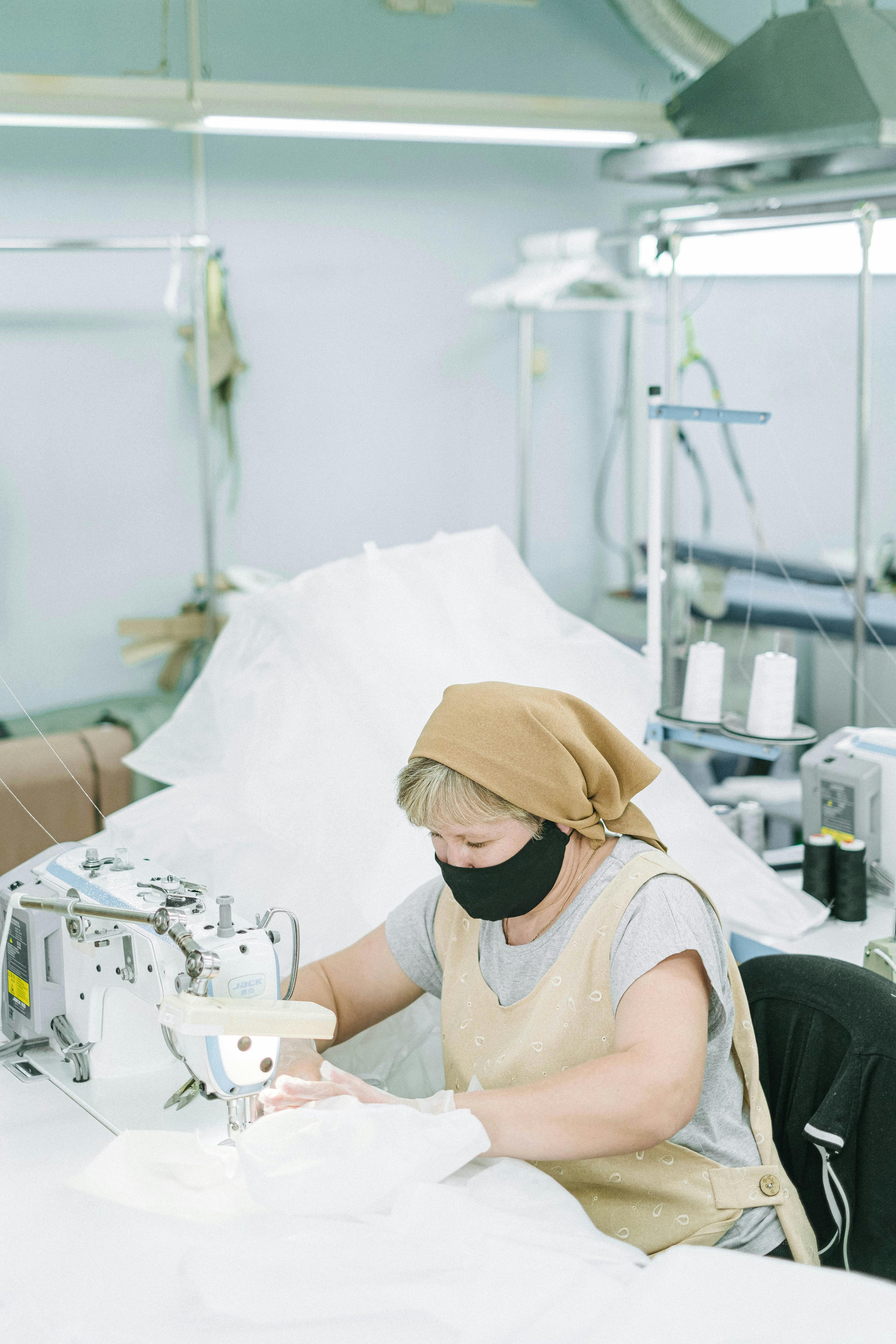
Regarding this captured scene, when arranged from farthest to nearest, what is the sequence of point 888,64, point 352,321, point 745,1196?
point 352,321, point 888,64, point 745,1196

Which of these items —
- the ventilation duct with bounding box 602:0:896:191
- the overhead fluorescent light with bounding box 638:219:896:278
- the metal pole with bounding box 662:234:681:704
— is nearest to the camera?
the ventilation duct with bounding box 602:0:896:191

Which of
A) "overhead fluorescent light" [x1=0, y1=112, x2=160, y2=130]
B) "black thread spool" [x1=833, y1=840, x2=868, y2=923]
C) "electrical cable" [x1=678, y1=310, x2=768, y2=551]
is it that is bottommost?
"black thread spool" [x1=833, y1=840, x2=868, y2=923]

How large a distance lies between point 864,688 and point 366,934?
5.46 ft

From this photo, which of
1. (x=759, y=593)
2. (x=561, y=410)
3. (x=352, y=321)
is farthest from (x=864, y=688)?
(x=352, y=321)

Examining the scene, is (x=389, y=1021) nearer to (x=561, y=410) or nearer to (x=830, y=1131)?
(x=830, y=1131)

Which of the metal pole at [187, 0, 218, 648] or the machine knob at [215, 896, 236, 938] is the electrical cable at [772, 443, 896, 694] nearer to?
the metal pole at [187, 0, 218, 648]

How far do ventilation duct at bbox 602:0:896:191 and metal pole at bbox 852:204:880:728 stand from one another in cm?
29

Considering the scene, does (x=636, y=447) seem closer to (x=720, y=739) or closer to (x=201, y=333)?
(x=201, y=333)

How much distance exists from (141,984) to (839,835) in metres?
1.32

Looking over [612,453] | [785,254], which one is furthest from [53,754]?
[785,254]

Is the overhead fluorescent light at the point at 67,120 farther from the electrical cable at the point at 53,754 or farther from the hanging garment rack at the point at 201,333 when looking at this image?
the electrical cable at the point at 53,754

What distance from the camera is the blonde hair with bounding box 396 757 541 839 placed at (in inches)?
49.1

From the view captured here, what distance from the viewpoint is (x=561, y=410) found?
139 inches

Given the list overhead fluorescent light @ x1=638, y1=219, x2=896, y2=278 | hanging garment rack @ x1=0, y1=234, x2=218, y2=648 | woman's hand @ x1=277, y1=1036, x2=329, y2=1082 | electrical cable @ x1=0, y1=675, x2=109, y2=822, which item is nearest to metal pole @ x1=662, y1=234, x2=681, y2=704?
overhead fluorescent light @ x1=638, y1=219, x2=896, y2=278
